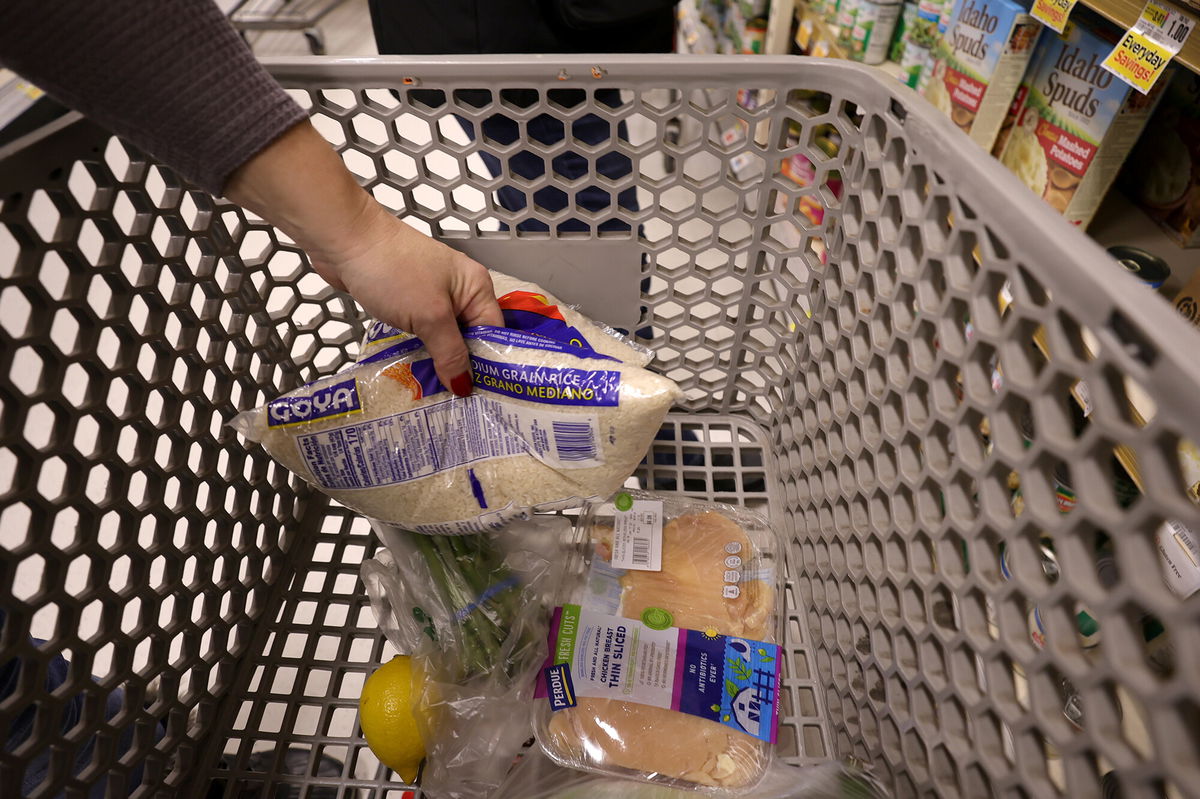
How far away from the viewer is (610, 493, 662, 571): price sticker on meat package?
793 mm

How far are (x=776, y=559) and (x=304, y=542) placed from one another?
0.58 metres

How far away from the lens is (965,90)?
3.26 ft

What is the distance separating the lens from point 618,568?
2.60 feet

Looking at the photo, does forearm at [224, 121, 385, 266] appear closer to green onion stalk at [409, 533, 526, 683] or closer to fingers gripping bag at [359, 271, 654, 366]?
fingers gripping bag at [359, 271, 654, 366]

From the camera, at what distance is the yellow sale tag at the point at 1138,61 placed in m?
0.65

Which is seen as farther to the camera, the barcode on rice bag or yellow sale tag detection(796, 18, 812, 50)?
yellow sale tag detection(796, 18, 812, 50)

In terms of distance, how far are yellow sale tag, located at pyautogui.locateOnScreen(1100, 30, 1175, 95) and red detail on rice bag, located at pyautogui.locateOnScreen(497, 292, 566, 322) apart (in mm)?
609

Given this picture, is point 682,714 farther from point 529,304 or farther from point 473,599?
point 529,304

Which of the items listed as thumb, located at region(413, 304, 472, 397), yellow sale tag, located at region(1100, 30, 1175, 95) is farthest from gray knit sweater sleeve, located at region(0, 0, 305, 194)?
yellow sale tag, located at region(1100, 30, 1175, 95)

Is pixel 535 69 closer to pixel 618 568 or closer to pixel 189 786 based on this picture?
pixel 618 568

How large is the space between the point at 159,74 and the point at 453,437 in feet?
1.19

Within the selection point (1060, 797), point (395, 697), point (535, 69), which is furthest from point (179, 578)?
point (1060, 797)

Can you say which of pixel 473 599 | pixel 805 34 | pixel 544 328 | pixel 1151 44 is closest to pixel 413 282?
pixel 544 328

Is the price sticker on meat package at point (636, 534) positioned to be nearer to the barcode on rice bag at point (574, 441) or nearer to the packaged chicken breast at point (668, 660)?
the packaged chicken breast at point (668, 660)
